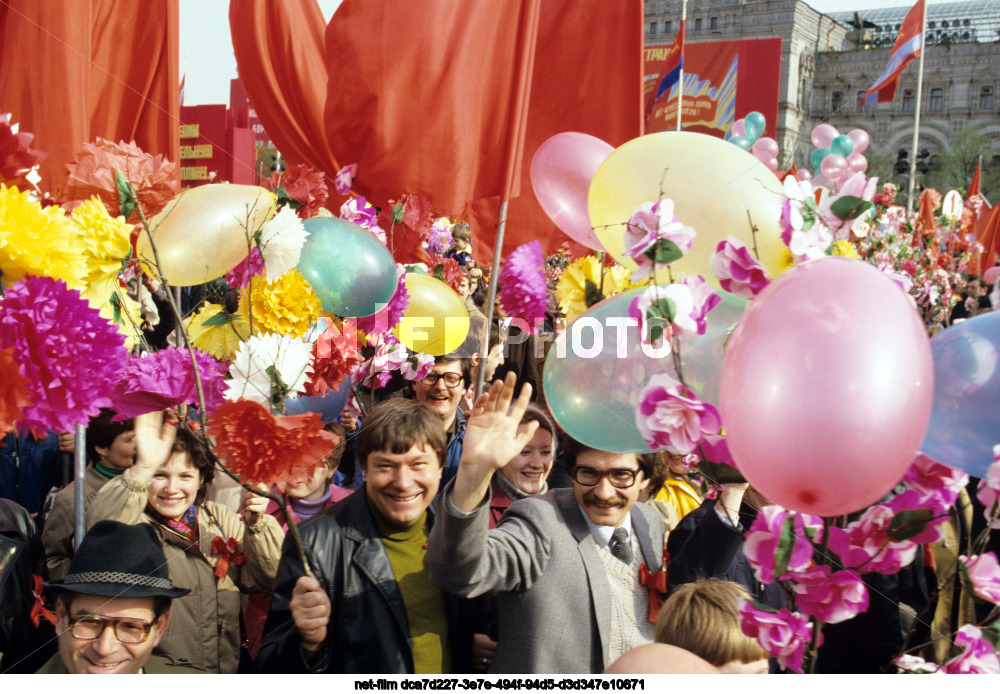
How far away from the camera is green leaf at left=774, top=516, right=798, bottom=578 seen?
1599 mm

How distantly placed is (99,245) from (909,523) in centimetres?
184

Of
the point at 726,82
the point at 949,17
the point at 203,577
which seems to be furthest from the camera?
the point at 949,17

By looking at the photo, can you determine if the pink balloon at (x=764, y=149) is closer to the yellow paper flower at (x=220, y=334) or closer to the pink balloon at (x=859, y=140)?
the pink balloon at (x=859, y=140)

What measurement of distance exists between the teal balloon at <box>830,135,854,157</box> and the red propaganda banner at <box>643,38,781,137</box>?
585cm

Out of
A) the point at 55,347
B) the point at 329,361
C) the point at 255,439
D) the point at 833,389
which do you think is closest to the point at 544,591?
the point at 255,439

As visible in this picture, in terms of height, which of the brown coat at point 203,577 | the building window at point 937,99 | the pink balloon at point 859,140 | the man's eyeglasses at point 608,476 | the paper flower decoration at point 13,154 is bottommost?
the brown coat at point 203,577

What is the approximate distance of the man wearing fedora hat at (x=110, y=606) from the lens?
1.90 m

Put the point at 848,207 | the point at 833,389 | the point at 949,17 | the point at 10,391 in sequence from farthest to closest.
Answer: the point at 949,17 → the point at 848,207 → the point at 10,391 → the point at 833,389

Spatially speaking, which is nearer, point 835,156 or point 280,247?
point 835,156

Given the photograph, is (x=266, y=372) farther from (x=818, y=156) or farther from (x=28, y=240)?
(x=818, y=156)

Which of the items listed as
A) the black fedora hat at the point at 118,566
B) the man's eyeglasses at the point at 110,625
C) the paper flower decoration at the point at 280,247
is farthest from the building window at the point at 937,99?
the man's eyeglasses at the point at 110,625

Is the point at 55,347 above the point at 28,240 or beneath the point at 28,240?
beneath

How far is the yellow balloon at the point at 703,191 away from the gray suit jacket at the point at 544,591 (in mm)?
704

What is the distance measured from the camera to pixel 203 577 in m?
2.42
